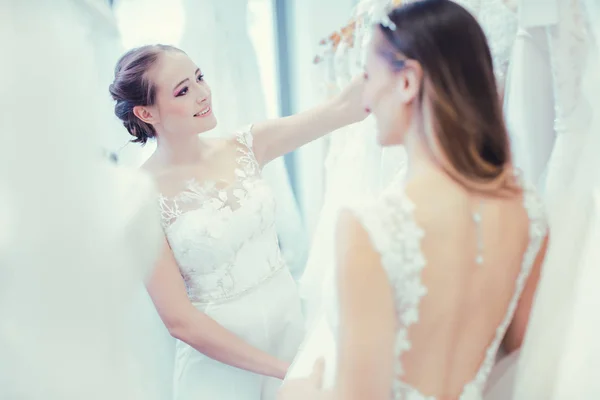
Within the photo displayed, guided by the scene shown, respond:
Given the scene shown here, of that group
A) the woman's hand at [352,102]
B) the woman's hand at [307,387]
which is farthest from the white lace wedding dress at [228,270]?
the woman's hand at [307,387]

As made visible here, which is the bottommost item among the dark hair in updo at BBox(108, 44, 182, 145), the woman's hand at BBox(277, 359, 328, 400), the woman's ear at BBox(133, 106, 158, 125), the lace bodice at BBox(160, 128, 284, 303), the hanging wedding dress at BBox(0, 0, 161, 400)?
the woman's hand at BBox(277, 359, 328, 400)

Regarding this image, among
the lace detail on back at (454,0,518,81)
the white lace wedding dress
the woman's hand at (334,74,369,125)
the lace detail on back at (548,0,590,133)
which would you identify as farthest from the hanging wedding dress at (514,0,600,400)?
the white lace wedding dress

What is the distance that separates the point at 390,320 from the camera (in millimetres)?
531

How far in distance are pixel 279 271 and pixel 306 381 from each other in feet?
1.56

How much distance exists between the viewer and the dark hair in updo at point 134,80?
0.94 meters

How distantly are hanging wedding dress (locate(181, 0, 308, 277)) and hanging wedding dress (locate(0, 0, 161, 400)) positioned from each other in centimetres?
100

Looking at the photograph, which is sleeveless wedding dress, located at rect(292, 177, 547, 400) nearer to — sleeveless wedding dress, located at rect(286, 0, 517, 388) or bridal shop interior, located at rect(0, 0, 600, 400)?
bridal shop interior, located at rect(0, 0, 600, 400)

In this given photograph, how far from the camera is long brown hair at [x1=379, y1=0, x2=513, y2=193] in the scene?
52 cm

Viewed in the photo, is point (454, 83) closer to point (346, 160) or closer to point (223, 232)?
point (223, 232)

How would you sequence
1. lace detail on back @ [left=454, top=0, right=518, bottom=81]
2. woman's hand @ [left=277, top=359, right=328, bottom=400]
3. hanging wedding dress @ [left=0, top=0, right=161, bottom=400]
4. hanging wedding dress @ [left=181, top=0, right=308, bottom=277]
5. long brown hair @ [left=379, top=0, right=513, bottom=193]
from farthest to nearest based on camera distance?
hanging wedding dress @ [left=181, top=0, right=308, bottom=277] < lace detail on back @ [left=454, top=0, right=518, bottom=81] < woman's hand @ [left=277, top=359, right=328, bottom=400] < long brown hair @ [left=379, top=0, right=513, bottom=193] < hanging wedding dress @ [left=0, top=0, right=161, bottom=400]

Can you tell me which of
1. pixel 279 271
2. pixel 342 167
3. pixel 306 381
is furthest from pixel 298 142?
pixel 306 381

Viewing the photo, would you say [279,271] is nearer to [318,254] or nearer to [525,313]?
[318,254]

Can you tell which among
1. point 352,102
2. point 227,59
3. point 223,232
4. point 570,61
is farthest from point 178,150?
point 570,61

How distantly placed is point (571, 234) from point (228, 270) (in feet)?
2.19
